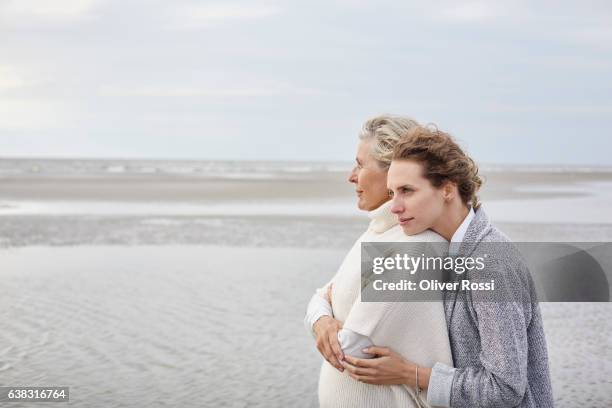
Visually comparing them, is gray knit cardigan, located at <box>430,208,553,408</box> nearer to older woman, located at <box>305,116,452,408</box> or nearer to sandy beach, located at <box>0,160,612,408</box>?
older woman, located at <box>305,116,452,408</box>

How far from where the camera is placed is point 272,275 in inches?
385

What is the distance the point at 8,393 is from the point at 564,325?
5419 mm

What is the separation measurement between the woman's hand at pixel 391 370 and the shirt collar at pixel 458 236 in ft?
1.32

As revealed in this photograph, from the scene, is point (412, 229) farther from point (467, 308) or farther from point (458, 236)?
point (467, 308)

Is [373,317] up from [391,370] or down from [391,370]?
up

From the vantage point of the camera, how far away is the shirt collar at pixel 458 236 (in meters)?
2.34

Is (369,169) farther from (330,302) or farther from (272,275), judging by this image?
(272,275)

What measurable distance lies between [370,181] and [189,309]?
5.60 m

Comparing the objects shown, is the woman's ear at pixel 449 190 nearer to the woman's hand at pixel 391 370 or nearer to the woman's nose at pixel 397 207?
the woman's nose at pixel 397 207

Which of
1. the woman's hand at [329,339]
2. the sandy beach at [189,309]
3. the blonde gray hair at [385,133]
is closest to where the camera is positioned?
the woman's hand at [329,339]

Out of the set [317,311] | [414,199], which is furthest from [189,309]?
[414,199]

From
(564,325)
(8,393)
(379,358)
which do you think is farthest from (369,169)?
(564,325)

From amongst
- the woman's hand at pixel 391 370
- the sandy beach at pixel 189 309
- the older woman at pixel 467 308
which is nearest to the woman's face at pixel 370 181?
the older woman at pixel 467 308

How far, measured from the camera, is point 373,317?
2.35m
